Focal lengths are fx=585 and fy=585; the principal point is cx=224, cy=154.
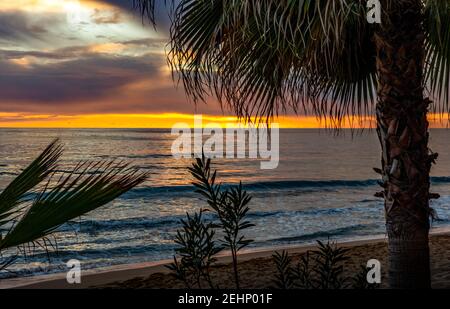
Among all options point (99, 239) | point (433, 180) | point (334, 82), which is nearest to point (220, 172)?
point (433, 180)

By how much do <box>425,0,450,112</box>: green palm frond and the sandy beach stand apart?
9.85 ft

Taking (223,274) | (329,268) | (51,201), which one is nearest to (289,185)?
(223,274)

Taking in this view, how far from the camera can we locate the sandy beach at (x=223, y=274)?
29.6ft

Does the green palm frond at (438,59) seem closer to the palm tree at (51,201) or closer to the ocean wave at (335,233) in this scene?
the palm tree at (51,201)

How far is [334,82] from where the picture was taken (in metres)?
6.63

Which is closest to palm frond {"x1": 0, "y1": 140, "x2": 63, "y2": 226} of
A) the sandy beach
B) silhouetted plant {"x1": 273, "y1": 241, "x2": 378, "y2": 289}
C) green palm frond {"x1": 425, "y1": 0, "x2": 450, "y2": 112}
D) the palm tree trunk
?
silhouetted plant {"x1": 273, "y1": 241, "x2": 378, "y2": 289}

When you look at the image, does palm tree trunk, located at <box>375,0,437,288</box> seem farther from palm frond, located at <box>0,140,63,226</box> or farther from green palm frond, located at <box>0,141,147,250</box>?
palm frond, located at <box>0,140,63,226</box>

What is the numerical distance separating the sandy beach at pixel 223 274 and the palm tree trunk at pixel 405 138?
2650mm

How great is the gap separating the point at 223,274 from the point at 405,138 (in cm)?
554

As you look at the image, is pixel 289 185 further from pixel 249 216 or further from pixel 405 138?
pixel 405 138

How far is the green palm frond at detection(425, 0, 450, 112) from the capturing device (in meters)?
5.28
